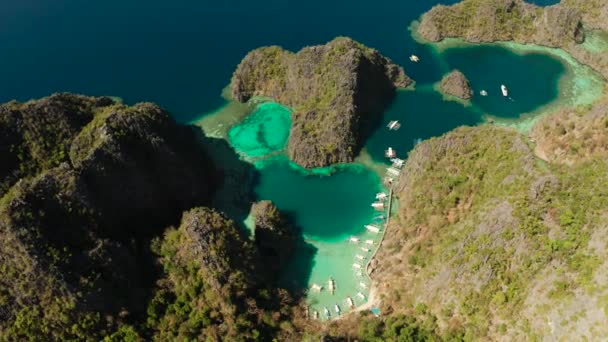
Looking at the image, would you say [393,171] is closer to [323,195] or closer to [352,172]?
[352,172]

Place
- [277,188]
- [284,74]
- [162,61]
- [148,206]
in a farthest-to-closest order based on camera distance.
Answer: [162,61], [284,74], [277,188], [148,206]

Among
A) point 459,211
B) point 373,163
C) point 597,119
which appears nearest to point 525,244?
point 459,211

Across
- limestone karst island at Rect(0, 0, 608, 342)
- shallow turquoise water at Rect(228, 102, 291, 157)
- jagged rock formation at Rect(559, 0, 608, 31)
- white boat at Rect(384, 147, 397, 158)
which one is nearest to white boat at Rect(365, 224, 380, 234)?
limestone karst island at Rect(0, 0, 608, 342)

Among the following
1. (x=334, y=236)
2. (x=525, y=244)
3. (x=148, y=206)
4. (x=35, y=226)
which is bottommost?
(x=334, y=236)

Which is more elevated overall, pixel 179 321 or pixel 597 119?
pixel 597 119

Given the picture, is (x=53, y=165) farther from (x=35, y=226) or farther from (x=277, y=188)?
(x=277, y=188)

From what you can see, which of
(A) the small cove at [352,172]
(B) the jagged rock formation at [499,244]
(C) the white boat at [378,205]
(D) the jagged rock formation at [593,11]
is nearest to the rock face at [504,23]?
(A) the small cove at [352,172]
